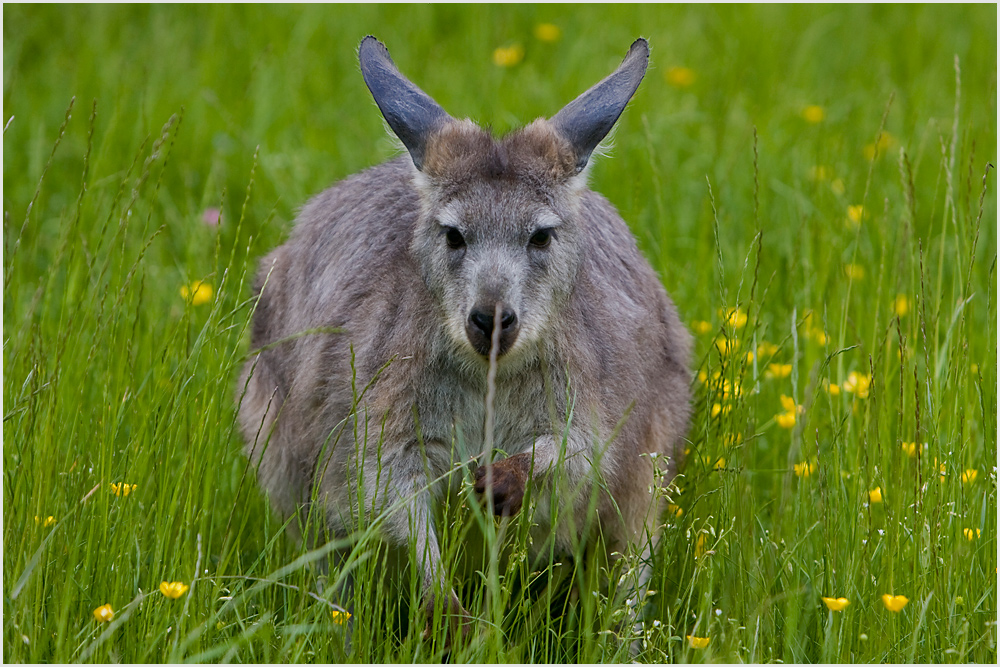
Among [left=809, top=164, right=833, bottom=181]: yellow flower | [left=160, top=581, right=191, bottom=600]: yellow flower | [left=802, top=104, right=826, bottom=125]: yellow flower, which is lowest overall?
[left=160, top=581, right=191, bottom=600]: yellow flower

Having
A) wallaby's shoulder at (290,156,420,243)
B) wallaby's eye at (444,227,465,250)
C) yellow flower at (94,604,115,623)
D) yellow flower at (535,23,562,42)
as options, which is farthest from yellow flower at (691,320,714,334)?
yellow flower at (535,23,562,42)

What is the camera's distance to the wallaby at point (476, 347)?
10.7 feet

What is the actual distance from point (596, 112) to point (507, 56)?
3.82 metres

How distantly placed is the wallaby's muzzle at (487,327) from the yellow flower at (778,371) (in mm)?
1737

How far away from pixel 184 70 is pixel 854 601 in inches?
213

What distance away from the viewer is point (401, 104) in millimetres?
3422

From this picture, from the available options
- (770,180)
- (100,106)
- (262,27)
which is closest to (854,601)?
(770,180)

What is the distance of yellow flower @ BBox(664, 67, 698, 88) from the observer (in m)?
6.92

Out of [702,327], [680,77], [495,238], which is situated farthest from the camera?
[680,77]

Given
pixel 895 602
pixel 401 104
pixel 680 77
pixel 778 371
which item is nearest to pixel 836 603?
pixel 895 602

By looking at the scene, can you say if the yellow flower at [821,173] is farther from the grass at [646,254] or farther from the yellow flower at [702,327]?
the yellow flower at [702,327]

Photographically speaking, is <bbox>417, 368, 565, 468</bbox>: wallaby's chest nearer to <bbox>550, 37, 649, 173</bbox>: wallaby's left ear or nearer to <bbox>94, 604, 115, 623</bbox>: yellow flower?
<bbox>550, 37, 649, 173</bbox>: wallaby's left ear

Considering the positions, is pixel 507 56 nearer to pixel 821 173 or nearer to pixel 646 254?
pixel 646 254

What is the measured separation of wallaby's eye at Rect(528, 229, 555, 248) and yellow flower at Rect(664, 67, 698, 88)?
12.8ft
